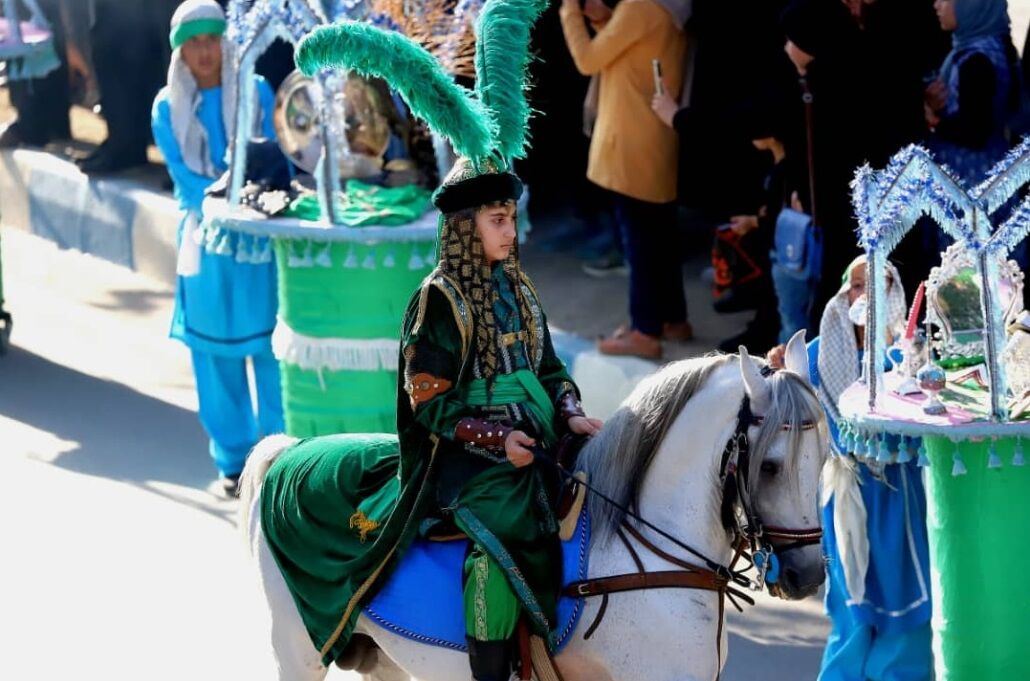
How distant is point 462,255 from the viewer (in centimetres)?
480

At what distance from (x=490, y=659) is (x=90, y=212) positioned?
29.4ft

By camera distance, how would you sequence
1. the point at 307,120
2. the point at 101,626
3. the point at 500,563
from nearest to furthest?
the point at 500,563, the point at 101,626, the point at 307,120

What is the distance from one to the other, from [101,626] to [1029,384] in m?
3.74

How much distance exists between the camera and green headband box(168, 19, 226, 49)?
8.05 m

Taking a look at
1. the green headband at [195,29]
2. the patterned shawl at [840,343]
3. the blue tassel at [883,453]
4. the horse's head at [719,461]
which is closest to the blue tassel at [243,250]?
the green headband at [195,29]

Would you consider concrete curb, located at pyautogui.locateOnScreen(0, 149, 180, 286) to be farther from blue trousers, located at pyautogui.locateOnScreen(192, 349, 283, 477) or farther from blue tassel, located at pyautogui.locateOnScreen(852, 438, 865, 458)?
blue tassel, located at pyautogui.locateOnScreen(852, 438, 865, 458)

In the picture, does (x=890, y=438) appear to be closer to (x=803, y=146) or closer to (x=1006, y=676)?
(x=1006, y=676)

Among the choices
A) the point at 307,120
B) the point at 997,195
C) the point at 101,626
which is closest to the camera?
the point at 997,195

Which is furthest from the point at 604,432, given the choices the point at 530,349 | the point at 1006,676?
the point at 1006,676

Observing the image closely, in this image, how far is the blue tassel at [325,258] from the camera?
23.8 ft

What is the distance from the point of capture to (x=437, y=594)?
4.89m

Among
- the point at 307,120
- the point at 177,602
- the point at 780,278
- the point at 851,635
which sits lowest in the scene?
the point at 177,602

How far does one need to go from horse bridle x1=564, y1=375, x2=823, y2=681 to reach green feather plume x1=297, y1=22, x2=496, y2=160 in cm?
94

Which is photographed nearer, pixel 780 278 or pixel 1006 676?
pixel 1006 676
